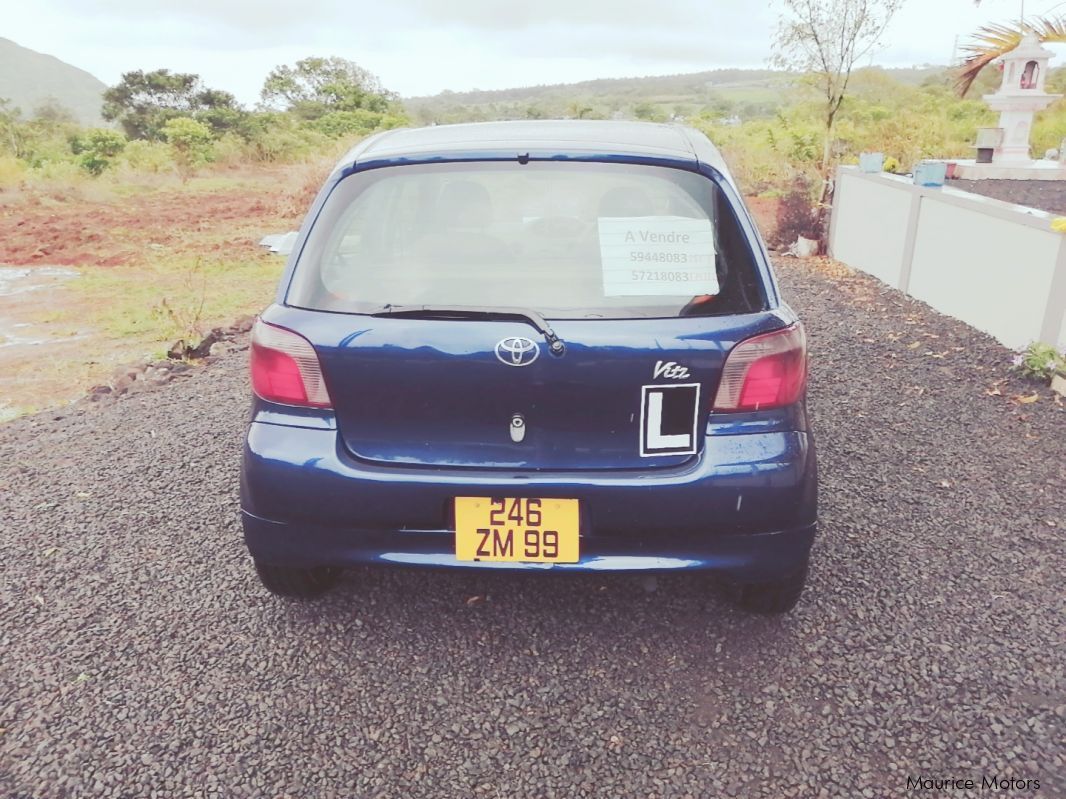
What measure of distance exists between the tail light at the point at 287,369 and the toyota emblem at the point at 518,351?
51 cm

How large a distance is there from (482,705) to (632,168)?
1.63m

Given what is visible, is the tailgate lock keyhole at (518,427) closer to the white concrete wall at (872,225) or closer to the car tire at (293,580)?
the car tire at (293,580)

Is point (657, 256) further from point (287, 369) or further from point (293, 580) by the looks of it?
point (293, 580)

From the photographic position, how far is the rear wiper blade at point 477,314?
2119 mm

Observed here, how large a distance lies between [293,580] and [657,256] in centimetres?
159

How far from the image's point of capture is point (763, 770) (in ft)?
6.85

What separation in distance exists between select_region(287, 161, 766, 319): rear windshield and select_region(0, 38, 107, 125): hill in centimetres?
16332

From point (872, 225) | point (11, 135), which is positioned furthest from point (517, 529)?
point (11, 135)

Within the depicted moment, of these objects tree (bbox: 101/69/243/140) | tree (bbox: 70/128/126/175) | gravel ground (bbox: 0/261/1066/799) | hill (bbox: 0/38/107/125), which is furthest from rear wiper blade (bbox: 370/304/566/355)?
hill (bbox: 0/38/107/125)

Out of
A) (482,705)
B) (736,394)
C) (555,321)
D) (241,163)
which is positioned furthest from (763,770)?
(241,163)

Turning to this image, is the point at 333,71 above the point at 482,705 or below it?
above

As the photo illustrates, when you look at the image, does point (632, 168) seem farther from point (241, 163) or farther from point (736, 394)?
point (241, 163)

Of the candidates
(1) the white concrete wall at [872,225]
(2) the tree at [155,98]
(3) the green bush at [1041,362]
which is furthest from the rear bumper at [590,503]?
(2) the tree at [155,98]

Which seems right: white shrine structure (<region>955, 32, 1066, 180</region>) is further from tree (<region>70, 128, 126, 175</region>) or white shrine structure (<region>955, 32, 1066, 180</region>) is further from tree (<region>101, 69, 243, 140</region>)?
tree (<region>101, 69, 243, 140</region>)
